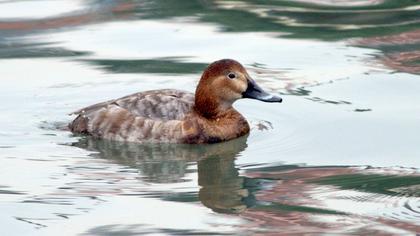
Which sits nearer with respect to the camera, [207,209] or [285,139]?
[207,209]

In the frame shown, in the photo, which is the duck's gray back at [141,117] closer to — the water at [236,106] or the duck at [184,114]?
the duck at [184,114]

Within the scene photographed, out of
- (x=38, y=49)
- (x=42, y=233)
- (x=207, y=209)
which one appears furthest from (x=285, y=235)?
(x=38, y=49)

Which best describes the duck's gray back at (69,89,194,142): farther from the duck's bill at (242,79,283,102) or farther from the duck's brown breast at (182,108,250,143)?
the duck's bill at (242,79,283,102)

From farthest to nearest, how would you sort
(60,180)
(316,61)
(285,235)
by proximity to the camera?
(316,61) → (60,180) → (285,235)

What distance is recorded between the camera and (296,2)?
16812mm

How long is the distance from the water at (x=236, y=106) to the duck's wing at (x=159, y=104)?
0.39m

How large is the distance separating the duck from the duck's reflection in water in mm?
108

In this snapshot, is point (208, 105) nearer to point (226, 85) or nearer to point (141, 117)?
point (226, 85)

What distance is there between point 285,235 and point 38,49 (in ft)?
22.6

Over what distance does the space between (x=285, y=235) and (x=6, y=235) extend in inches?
66.5

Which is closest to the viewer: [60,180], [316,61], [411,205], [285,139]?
[411,205]

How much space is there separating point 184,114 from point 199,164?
3.56 feet

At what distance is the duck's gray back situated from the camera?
11.8m

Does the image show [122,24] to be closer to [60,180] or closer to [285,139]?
[285,139]
